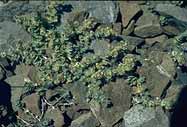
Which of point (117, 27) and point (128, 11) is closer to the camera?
point (117, 27)

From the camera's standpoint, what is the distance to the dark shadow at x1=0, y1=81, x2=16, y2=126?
18.6ft

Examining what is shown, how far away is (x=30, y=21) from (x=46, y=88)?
1.19 m

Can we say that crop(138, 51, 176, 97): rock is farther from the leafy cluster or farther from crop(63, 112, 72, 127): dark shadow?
crop(63, 112, 72, 127): dark shadow

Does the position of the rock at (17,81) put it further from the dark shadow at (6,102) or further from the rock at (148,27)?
the rock at (148,27)

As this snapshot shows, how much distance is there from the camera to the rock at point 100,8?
689cm

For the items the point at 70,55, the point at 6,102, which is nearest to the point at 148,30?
the point at 70,55

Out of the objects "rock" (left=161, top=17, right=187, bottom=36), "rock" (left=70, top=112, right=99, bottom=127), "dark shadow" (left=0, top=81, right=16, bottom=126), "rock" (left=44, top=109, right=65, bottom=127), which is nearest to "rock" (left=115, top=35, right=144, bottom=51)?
"rock" (left=161, top=17, right=187, bottom=36)

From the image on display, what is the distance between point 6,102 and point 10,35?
1108mm

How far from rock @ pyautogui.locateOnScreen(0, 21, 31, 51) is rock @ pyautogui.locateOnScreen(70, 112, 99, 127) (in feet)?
4.92

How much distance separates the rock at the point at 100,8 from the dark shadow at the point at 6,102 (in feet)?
5.99

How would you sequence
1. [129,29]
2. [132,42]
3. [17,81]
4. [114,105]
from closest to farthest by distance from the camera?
[114,105] < [17,81] < [132,42] < [129,29]

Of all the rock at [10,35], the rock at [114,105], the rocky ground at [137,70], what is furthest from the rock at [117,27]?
the rock at [10,35]

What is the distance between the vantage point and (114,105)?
5.75m

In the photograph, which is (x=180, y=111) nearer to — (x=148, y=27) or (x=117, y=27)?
(x=148, y=27)
